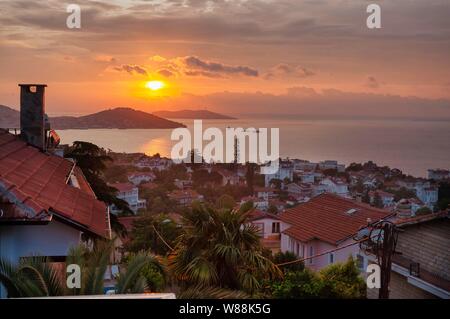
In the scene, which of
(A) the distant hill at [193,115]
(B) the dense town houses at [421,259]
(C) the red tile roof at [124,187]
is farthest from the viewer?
(C) the red tile roof at [124,187]

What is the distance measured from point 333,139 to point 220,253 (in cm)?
239

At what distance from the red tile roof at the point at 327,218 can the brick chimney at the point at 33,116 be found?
440 cm

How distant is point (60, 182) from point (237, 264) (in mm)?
2583

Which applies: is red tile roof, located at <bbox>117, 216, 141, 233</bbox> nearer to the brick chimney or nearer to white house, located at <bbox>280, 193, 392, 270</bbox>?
the brick chimney

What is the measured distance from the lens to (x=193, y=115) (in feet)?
26.5

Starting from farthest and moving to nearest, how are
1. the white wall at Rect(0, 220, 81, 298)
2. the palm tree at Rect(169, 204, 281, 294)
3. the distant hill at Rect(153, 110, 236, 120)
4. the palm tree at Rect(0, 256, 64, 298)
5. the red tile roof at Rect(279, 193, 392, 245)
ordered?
the red tile roof at Rect(279, 193, 392, 245) → the distant hill at Rect(153, 110, 236, 120) → the palm tree at Rect(169, 204, 281, 294) → the white wall at Rect(0, 220, 81, 298) → the palm tree at Rect(0, 256, 64, 298)

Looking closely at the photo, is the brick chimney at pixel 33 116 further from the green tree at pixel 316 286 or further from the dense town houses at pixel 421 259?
the dense town houses at pixel 421 259

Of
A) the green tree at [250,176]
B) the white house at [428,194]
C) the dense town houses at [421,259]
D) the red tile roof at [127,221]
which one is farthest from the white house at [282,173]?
the red tile roof at [127,221]

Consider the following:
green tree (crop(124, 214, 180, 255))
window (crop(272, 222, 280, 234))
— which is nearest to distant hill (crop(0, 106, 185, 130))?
green tree (crop(124, 214, 180, 255))

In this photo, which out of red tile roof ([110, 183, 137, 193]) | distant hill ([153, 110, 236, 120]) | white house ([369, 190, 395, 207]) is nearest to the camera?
distant hill ([153, 110, 236, 120])

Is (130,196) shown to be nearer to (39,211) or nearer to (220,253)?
(220,253)

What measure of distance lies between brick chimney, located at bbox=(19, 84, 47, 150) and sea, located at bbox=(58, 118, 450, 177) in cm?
189

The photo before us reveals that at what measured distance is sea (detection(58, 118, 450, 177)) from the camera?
26.0 feet

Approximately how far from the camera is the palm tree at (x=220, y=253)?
23.5ft
